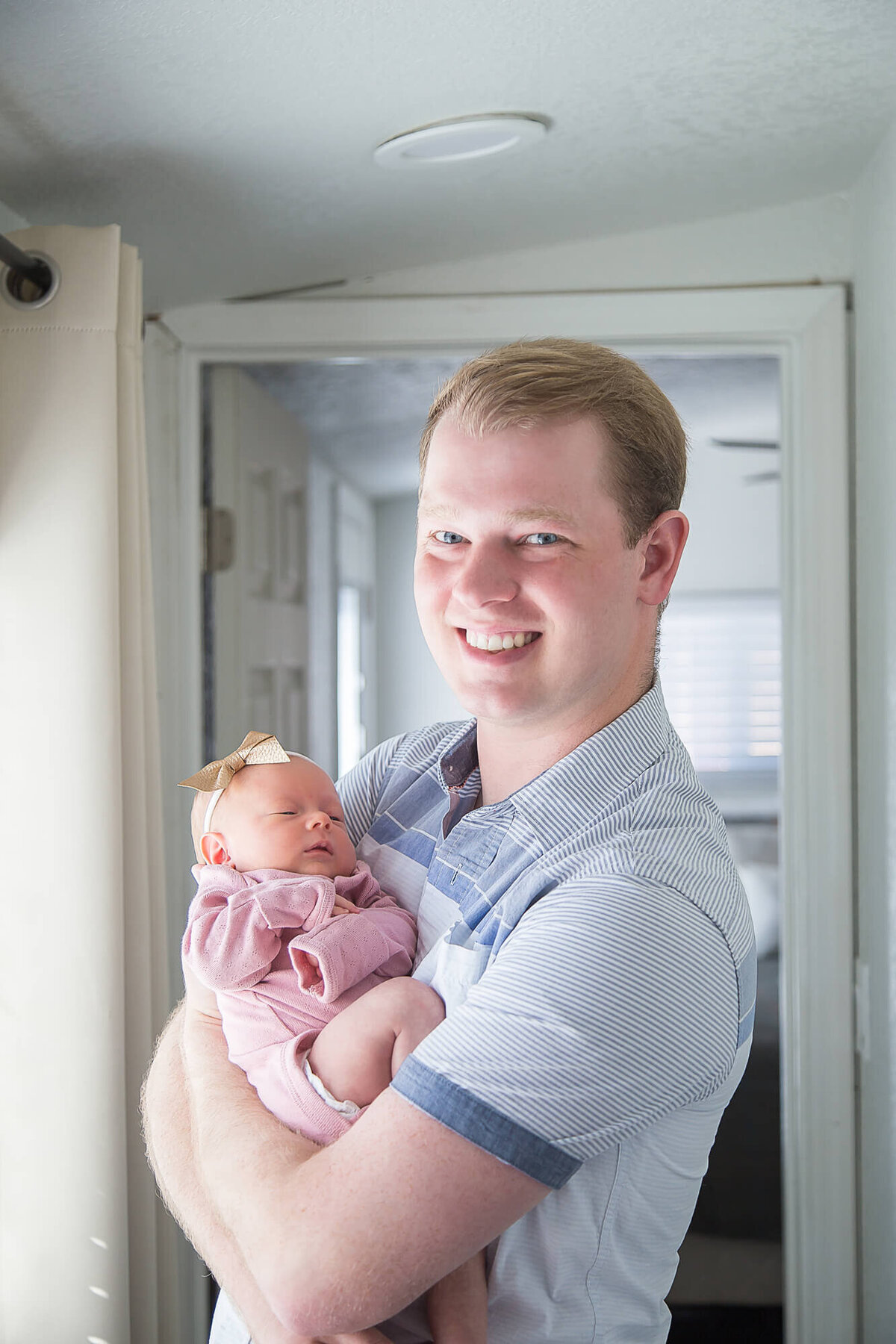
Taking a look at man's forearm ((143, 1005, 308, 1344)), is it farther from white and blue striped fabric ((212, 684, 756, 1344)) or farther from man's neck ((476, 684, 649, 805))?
man's neck ((476, 684, 649, 805))

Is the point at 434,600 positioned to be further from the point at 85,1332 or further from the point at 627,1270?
the point at 85,1332

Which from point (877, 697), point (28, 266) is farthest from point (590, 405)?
point (877, 697)

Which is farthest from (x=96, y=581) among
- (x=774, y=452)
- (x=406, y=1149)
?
(x=774, y=452)

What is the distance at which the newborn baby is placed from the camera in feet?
2.92

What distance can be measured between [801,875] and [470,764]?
1.07 metres

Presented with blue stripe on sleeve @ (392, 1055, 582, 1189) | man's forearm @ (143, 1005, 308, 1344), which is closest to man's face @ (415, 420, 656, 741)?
blue stripe on sleeve @ (392, 1055, 582, 1189)

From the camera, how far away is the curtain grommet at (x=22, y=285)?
1.46 meters

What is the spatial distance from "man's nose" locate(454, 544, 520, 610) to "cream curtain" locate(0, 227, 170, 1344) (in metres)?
0.75

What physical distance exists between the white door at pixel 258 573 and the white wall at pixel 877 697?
120 centimetres

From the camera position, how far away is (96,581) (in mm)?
1479

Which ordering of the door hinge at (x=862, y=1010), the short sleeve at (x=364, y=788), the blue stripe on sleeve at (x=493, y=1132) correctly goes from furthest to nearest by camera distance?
the door hinge at (x=862, y=1010)
the short sleeve at (x=364, y=788)
the blue stripe on sleeve at (x=493, y=1132)

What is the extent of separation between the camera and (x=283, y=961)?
106 cm

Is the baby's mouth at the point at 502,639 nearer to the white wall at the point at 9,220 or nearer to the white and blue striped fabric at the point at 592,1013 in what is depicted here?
the white and blue striped fabric at the point at 592,1013

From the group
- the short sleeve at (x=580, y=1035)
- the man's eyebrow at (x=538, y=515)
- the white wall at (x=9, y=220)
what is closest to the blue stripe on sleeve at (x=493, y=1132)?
the short sleeve at (x=580, y=1035)
